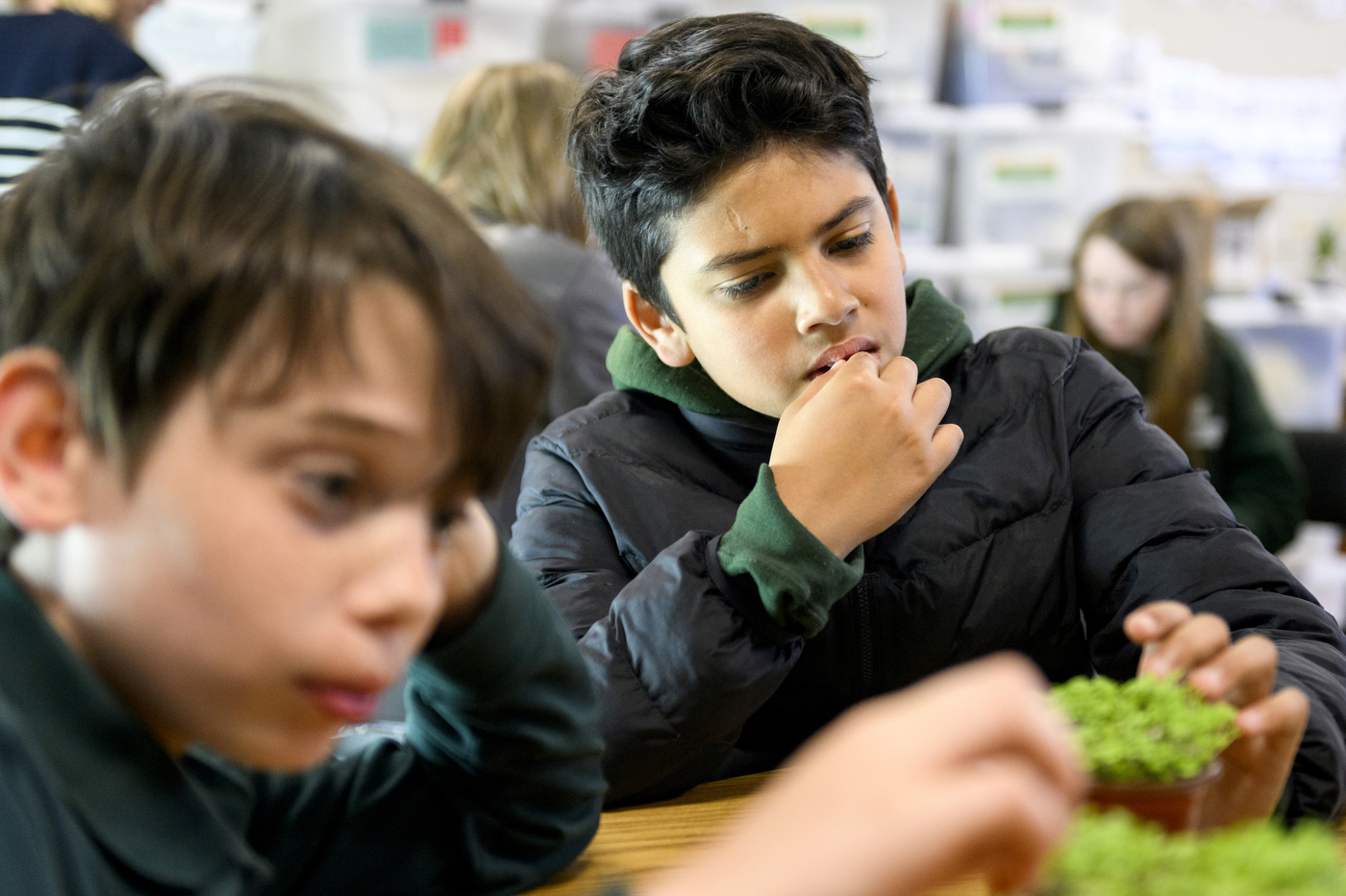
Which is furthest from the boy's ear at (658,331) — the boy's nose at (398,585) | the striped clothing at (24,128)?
the striped clothing at (24,128)

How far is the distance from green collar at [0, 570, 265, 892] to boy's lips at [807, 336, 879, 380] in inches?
24.2

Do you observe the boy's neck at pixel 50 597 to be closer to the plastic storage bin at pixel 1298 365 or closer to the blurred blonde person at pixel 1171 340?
the blurred blonde person at pixel 1171 340

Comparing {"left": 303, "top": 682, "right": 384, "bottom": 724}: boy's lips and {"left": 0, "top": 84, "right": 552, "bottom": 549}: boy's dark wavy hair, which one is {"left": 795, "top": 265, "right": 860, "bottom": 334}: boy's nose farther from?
{"left": 303, "top": 682, "right": 384, "bottom": 724}: boy's lips

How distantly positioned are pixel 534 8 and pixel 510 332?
272 cm

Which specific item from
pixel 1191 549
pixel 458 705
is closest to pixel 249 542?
pixel 458 705

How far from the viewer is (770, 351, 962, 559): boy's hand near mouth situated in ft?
2.80

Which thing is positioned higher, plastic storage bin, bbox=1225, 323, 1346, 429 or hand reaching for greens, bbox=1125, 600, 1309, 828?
hand reaching for greens, bbox=1125, 600, 1309, 828

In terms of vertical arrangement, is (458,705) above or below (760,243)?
below

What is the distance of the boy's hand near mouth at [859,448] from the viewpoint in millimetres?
853

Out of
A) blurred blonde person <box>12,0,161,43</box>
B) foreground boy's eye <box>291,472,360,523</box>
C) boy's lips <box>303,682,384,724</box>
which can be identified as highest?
blurred blonde person <box>12,0,161,43</box>

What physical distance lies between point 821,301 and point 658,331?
0.78 ft

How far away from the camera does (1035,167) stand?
3402 mm

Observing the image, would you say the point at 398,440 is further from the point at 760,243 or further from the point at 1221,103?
the point at 1221,103

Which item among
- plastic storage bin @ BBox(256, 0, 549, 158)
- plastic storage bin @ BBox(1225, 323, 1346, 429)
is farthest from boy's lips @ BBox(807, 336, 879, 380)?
plastic storage bin @ BBox(1225, 323, 1346, 429)
